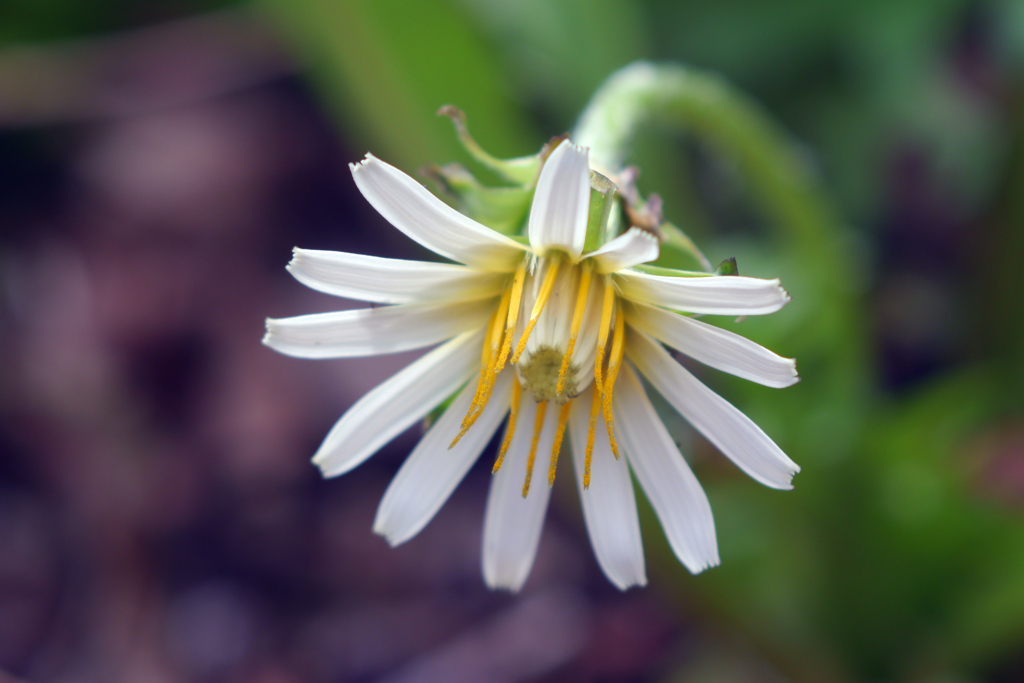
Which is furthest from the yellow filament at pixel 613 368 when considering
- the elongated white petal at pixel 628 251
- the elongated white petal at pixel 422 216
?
the elongated white petal at pixel 422 216

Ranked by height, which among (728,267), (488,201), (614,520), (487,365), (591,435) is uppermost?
(488,201)

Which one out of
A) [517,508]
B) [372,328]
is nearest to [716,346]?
[517,508]

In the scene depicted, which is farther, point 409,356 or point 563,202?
point 409,356

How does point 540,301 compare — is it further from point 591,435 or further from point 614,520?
point 614,520

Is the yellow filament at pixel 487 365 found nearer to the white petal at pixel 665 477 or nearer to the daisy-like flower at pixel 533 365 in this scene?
the daisy-like flower at pixel 533 365

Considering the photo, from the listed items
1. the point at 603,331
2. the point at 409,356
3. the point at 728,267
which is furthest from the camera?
the point at 409,356

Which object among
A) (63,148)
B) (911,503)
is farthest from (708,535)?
(63,148)

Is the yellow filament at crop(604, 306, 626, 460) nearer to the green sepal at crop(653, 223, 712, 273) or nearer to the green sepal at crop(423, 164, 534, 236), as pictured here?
the green sepal at crop(653, 223, 712, 273)
